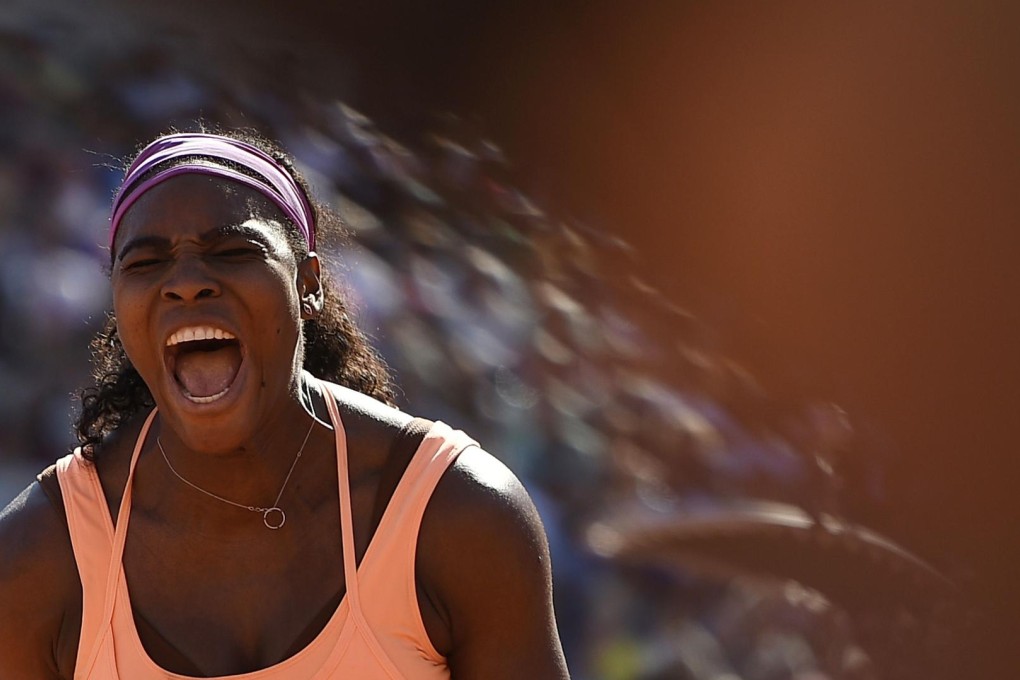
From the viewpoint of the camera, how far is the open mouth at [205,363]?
191cm

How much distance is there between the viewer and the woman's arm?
2.00m

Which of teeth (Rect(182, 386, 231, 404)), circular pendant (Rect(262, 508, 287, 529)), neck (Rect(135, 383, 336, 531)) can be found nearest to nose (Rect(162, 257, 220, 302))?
teeth (Rect(182, 386, 231, 404))

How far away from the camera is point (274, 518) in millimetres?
2080

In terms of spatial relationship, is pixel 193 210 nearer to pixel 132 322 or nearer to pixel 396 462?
pixel 132 322

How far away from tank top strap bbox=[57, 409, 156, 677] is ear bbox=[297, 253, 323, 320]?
0.32m

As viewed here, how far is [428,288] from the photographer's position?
10.7ft

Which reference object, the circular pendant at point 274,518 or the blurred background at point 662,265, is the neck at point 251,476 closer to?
the circular pendant at point 274,518

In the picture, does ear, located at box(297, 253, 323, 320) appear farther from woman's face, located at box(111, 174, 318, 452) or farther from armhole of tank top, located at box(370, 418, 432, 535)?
armhole of tank top, located at box(370, 418, 432, 535)

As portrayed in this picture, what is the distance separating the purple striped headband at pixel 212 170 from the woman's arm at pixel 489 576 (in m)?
0.45

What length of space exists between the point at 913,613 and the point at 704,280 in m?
0.84

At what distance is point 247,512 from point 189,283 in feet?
1.24

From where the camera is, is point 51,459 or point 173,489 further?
point 51,459

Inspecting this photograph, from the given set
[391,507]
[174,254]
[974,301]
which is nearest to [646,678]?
[974,301]

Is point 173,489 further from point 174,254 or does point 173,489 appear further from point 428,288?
point 428,288
